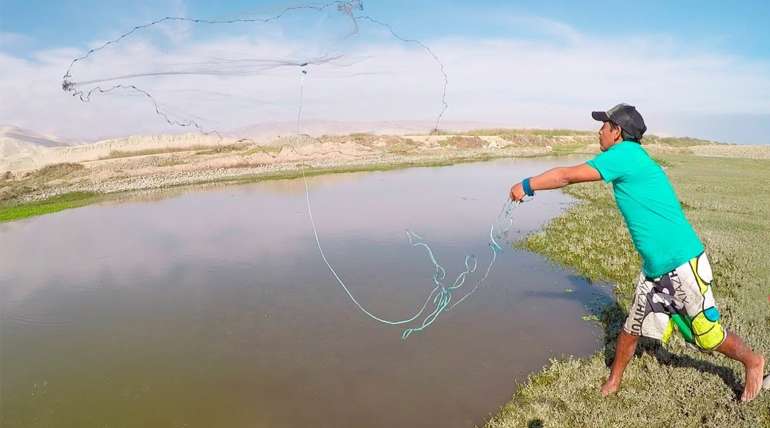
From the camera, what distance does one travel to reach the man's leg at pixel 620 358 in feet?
16.6

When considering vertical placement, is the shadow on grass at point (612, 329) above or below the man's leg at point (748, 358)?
below

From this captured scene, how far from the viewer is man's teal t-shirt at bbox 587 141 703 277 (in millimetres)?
4398

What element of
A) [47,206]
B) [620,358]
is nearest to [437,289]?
[620,358]

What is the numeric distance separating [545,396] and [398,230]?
9.87m

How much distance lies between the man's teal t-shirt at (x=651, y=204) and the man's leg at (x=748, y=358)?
3.06ft

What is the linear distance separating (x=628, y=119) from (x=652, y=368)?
3026mm

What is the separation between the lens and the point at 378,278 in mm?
10289

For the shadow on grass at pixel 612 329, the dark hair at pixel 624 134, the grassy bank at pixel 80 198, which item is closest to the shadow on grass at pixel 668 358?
the shadow on grass at pixel 612 329

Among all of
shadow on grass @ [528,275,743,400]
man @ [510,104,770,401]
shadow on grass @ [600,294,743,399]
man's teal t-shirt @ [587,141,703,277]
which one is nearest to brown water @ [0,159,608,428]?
shadow on grass @ [528,275,743,400]

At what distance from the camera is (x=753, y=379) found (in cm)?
468

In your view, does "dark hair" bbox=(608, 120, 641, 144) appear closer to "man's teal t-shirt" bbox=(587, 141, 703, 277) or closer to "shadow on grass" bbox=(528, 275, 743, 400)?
"man's teal t-shirt" bbox=(587, 141, 703, 277)

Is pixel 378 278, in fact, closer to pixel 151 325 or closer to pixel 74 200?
pixel 151 325

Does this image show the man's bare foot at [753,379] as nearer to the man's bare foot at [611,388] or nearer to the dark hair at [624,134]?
the man's bare foot at [611,388]

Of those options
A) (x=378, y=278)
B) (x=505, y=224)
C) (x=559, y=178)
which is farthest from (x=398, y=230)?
(x=559, y=178)
